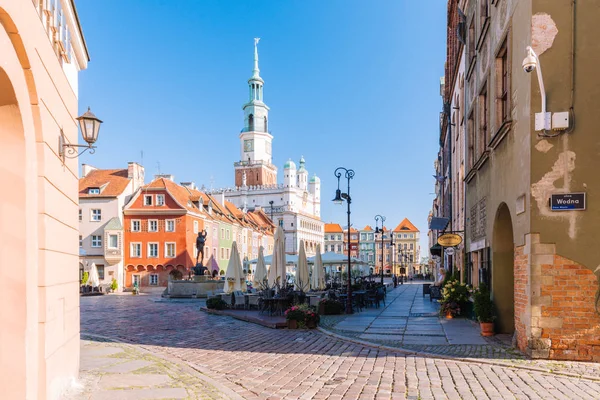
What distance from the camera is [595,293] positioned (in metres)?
10.7

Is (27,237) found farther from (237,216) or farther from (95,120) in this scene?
(237,216)

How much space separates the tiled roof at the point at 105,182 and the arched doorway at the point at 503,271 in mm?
45870

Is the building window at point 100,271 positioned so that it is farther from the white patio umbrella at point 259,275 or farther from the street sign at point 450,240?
the street sign at point 450,240

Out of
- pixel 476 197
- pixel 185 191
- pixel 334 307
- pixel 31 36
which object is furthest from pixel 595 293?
pixel 185 191

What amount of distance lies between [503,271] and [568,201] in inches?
168

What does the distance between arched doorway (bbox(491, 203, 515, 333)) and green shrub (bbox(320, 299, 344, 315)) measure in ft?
26.4

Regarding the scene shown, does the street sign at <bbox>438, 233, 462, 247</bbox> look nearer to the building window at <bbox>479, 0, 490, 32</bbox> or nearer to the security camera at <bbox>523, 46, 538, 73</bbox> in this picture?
the building window at <bbox>479, 0, 490, 32</bbox>

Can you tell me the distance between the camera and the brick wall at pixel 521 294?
11.3 meters

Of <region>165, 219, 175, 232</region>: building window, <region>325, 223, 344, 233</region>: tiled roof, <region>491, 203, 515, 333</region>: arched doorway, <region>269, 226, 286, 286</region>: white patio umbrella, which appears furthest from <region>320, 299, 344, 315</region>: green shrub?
<region>325, 223, 344, 233</region>: tiled roof

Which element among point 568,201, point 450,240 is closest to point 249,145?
point 450,240

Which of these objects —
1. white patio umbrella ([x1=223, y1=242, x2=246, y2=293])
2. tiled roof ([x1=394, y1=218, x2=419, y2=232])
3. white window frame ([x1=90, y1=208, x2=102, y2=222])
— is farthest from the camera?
tiled roof ([x1=394, y1=218, x2=419, y2=232])

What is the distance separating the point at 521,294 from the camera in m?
11.7

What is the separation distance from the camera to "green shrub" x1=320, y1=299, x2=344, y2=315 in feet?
71.7

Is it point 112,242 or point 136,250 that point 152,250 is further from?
point 112,242
